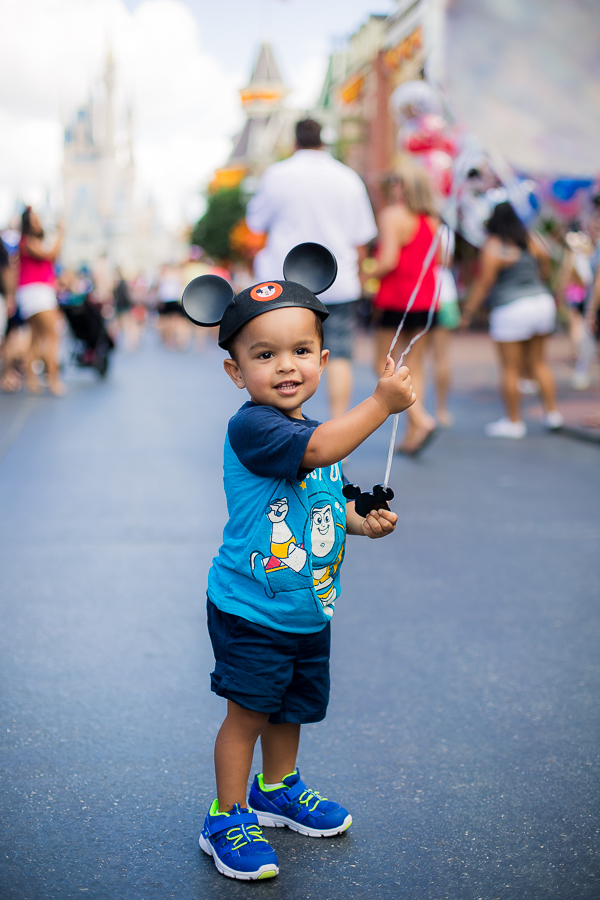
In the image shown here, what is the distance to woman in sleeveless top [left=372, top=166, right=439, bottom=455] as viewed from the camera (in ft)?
22.0

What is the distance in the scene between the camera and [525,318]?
7414 millimetres

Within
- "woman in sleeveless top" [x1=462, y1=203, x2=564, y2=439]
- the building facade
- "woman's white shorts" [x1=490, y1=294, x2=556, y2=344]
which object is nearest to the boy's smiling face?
"woman in sleeveless top" [x1=462, y1=203, x2=564, y2=439]

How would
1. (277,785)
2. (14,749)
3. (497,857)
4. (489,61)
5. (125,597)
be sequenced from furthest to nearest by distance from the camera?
(125,597)
(489,61)
(14,749)
(277,785)
(497,857)

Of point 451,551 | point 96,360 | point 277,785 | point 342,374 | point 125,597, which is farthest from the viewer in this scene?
point 96,360

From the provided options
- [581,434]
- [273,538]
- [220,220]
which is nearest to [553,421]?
[581,434]

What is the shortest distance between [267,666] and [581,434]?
19.5ft

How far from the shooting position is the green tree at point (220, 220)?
228 feet

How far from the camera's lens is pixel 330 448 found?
6.48 feet

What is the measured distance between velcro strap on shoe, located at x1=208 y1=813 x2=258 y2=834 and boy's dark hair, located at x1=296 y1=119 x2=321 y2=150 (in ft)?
15.7

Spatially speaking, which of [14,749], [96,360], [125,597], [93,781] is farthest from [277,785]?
[96,360]

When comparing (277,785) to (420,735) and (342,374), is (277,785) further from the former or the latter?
(342,374)

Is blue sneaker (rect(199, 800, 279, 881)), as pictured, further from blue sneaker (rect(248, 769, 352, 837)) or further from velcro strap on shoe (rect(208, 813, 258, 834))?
blue sneaker (rect(248, 769, 352, 837))

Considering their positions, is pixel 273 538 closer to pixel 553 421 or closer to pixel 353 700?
pixel 353 700

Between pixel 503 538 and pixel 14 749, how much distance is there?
2797mm
